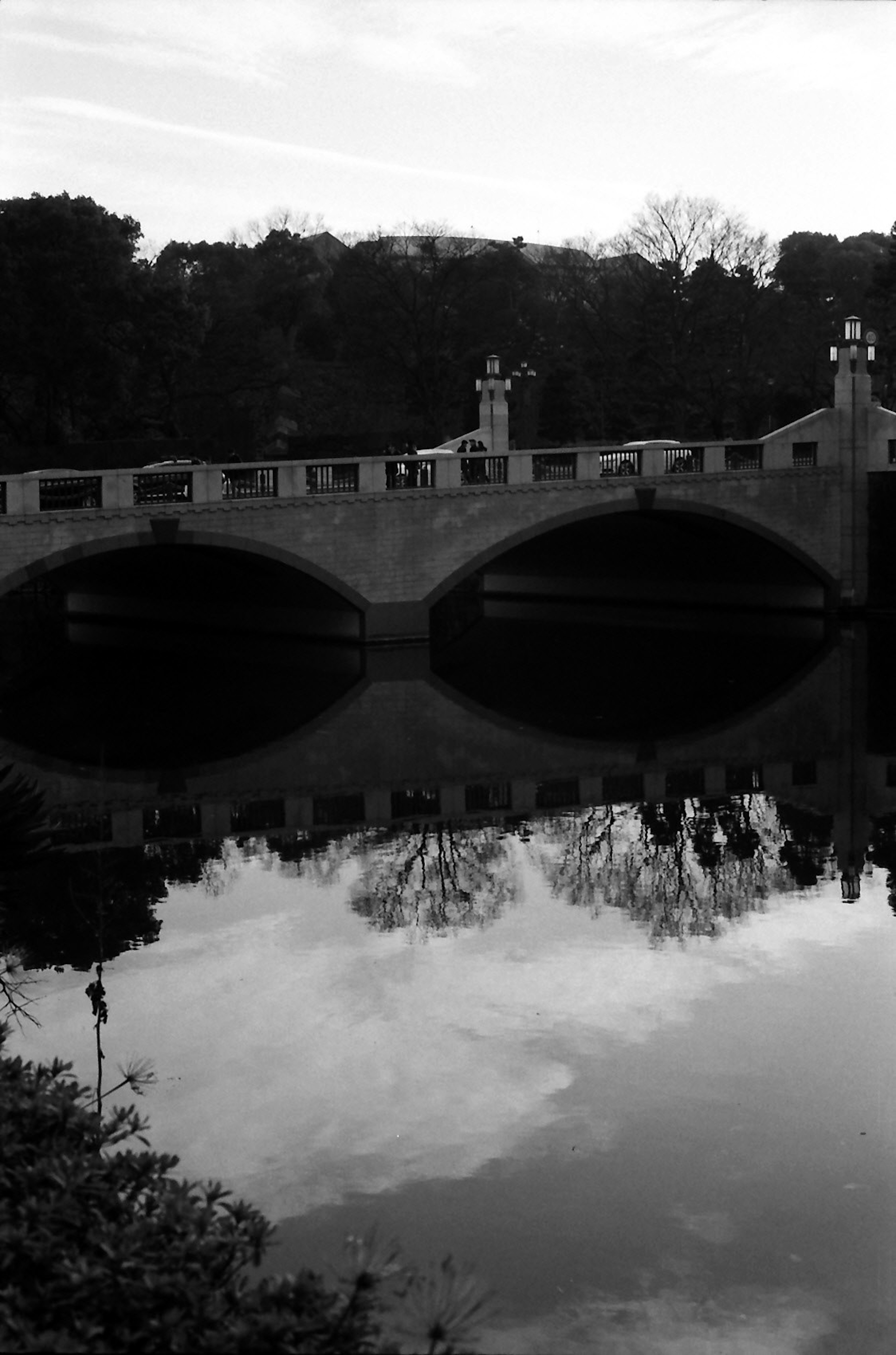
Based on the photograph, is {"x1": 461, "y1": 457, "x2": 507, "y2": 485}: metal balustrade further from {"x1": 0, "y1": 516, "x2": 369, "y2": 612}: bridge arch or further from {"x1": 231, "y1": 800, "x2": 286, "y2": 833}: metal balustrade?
{"x1": 231, "y1": 800, "x2": 286, "y2": 833}: metal balustrade

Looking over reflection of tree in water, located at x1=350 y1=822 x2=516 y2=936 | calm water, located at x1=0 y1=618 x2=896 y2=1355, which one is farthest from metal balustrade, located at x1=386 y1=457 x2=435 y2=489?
reflection of tree in water, located at x1=350 y1=822 x2=516 y2=936

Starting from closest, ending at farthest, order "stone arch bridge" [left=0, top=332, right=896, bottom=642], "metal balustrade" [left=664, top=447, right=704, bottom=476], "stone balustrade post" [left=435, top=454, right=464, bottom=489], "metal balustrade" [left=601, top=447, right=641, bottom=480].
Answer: "stone arch bridge" [left=0, top=332, right=896, bottom=642] < "stone balustrade post" [left=435, top=454, right=464, bottom=489] < "metal balustrade" [left=601, top=447, right=641, bottom=480] < "metal balustrade" [left=664, top=447, right=704, bottom=476]

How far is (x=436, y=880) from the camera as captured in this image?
675 inches

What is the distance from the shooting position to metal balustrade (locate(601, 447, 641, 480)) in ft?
128

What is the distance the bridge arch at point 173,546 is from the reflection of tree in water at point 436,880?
14.2m

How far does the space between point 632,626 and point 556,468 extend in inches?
238

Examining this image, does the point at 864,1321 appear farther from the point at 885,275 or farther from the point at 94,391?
the point at 885,275

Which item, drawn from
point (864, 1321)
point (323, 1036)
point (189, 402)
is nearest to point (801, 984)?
point (323, 1036)

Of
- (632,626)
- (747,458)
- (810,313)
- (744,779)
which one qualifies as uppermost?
(810,313)

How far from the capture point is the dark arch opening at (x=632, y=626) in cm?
2945

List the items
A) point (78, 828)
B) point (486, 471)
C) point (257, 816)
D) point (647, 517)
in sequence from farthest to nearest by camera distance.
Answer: point (647, 517)
point (486, 471)
point (257, 816)
point (78, 828)

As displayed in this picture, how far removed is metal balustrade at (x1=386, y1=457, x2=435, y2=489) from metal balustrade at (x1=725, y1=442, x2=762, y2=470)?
27.0ft

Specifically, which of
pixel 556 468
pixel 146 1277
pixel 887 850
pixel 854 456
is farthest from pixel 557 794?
pixel 854 456

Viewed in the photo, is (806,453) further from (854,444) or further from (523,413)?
(523,413)
